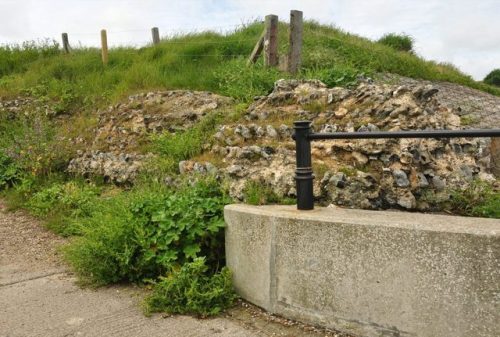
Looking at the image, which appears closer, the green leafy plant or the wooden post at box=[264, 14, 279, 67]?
the green leafy plant

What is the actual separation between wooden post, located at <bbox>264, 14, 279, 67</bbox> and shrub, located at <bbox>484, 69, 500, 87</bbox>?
45.6ft

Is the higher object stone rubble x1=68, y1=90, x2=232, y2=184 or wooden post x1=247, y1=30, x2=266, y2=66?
wooden post x1=247, y1=30, x2=266, y2=66

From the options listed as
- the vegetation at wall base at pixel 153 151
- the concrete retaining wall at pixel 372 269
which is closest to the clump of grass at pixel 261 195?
the vegetation at wall base at pixel 153 151

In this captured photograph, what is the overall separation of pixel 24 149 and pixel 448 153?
6522mm

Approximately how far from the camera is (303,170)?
3.67 meters

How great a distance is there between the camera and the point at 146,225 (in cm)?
429

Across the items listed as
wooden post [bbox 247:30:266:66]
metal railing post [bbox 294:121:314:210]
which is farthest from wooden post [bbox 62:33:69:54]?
metal railing post [bbox 294:121:314:210]

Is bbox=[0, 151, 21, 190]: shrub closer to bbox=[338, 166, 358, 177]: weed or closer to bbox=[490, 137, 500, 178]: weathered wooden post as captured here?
bbox=[338, 166, 358, 177]: weed

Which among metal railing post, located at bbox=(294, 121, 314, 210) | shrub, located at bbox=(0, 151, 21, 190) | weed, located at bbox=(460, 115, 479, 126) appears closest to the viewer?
metal railing post, located at bbox=(294, 121, 314, 210)

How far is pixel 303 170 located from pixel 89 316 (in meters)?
1.98

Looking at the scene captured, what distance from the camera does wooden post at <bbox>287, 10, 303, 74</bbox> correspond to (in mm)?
8328

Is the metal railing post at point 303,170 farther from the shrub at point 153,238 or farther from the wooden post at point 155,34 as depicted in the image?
the wooden post at point 155,34

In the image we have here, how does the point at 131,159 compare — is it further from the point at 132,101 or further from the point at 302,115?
the point at 302,115

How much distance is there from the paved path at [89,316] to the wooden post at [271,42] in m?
5.38
